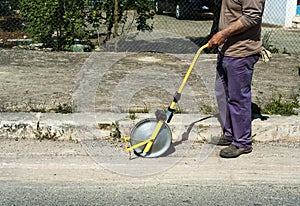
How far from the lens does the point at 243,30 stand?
4.54m

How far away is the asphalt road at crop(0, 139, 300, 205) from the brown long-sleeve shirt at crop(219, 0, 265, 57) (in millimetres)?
1048

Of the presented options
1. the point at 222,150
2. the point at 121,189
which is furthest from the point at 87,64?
the point at 121,189

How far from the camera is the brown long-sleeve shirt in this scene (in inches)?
176

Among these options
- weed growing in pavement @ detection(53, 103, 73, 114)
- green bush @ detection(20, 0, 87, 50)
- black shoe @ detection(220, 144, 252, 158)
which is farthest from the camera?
green bush @ detection(20, 0, 87, 50)

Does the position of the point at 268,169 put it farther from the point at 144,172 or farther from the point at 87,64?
the point at 87,64

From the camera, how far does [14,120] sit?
208 inches

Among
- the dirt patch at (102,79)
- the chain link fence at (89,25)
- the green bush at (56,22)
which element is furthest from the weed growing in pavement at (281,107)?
the green bush at (56,22)

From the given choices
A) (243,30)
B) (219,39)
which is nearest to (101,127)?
(219,39)

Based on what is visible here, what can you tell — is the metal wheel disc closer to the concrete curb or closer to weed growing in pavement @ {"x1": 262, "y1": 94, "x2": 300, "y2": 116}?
the concrete curb

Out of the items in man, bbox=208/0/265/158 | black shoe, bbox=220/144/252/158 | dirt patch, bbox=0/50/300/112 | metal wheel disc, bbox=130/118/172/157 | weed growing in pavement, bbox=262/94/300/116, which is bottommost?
dirt patch, bbox=0/50/300/112

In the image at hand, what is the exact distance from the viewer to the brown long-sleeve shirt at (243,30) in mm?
4473

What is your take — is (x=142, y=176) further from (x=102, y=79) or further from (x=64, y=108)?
(x=102, y=79)

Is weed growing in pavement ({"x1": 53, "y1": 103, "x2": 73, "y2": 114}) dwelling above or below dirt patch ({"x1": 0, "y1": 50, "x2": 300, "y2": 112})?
above

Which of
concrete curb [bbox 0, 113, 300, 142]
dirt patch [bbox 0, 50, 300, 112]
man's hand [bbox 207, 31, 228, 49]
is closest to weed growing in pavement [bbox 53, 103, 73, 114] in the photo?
dirt patch [bbox 0, 50, 300, 112]
